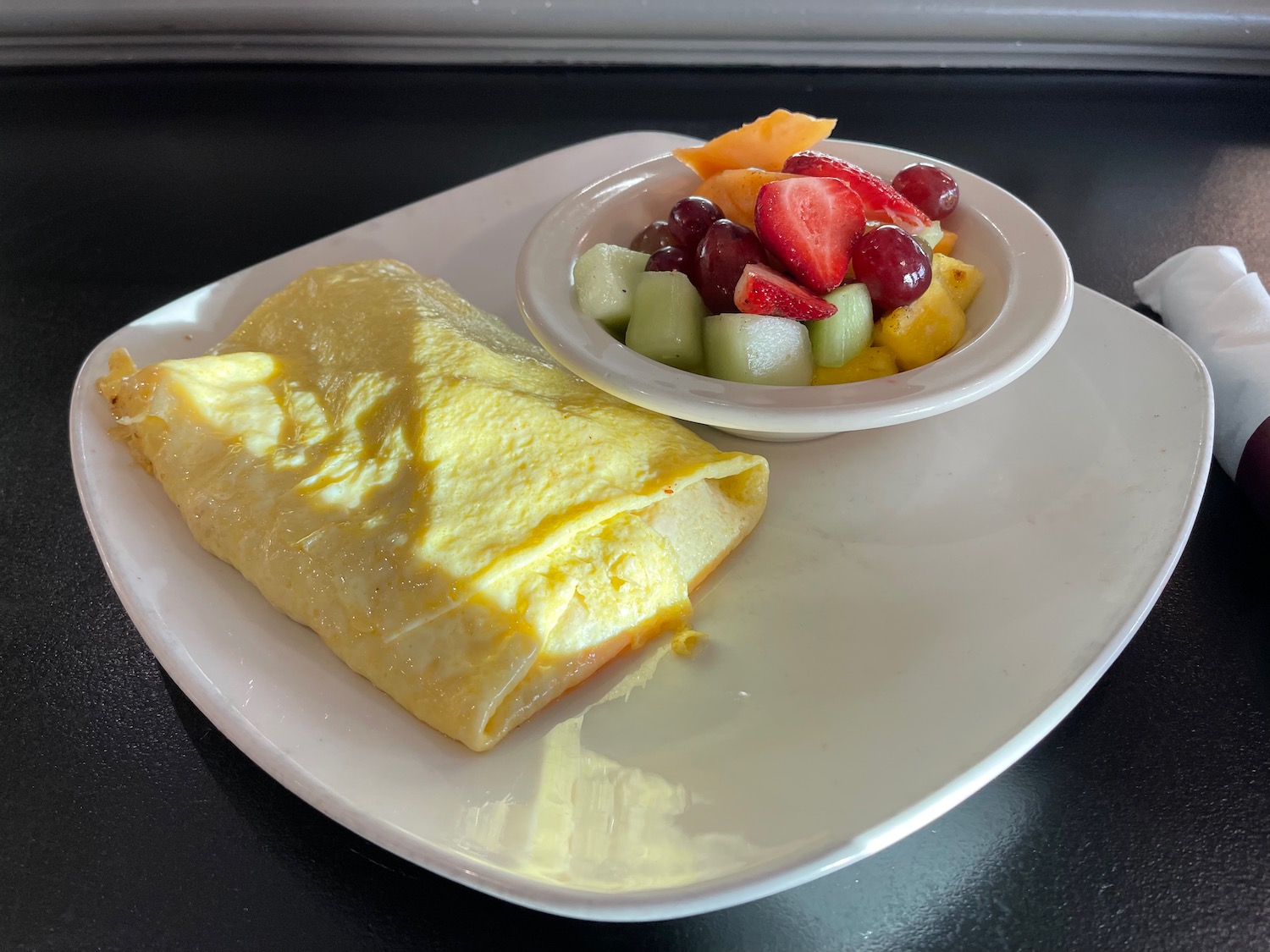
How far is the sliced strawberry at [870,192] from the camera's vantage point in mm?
1283

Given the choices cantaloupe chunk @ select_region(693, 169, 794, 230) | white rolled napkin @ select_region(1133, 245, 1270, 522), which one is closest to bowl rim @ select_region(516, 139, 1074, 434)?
cantaloupe chunk @ select_region(693, 169, 794, 230)

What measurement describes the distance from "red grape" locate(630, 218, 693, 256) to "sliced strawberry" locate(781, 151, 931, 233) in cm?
21

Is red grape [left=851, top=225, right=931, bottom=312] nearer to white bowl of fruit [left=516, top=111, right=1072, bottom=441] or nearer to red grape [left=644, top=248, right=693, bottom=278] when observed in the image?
white bowl of fruit [left=516, top=111, right=1072, bottom=441]

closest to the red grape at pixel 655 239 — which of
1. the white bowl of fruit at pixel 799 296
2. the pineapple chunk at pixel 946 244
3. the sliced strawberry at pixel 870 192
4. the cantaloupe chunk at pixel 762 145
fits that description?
the white bowl of fruit at pixel 799 296

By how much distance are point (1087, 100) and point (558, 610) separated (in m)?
2.68

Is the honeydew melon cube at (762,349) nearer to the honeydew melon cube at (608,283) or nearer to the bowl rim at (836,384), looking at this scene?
the bowl rim at (836,384)

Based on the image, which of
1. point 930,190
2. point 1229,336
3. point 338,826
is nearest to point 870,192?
point 930,190

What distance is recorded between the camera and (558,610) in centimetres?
97

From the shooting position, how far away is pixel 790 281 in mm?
1180

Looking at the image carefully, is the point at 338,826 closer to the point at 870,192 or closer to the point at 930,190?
the point at 870,192

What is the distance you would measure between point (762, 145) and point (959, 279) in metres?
0.37

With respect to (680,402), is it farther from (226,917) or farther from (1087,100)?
(1087,100)

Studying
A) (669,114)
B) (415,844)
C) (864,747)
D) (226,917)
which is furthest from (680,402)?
(669,114)

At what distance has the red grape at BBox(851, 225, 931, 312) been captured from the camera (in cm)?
115
